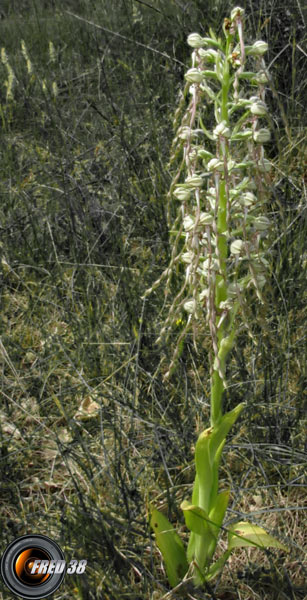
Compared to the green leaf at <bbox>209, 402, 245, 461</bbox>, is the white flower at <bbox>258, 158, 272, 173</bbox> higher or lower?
higher

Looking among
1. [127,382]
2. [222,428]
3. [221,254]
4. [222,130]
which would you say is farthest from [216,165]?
[127,382]

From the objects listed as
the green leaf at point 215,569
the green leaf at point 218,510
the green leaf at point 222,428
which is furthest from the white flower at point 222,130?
the green leaf at point 215,569

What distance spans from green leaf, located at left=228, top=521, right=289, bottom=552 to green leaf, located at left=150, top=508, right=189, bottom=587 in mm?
139

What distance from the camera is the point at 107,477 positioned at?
Result: 66.0 inches

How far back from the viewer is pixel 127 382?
6.63 feet

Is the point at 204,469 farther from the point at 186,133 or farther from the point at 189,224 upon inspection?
the point at 186,133

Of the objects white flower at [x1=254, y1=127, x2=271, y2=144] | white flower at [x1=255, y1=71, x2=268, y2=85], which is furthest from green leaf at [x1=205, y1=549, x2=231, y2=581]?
white flower at [x1=255, y1=71, x2=268, y2=85]

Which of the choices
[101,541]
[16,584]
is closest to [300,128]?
[101,541]

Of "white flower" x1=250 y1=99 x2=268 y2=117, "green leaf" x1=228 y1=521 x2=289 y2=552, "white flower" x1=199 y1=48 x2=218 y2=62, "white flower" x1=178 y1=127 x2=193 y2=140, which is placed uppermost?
"white flower" x1=199 y1=48 x2=218 y2=62

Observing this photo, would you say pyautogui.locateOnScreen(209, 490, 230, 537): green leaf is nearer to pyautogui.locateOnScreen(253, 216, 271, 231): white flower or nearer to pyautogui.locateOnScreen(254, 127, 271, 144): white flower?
pyautogui.locateOnScreen(253, 216, 271, 231): white flower

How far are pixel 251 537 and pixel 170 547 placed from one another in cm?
20

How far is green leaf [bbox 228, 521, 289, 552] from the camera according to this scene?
1.33m

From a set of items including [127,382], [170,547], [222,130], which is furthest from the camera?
[127,382]

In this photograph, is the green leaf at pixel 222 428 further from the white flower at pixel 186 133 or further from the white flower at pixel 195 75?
the white flower at pixel 195 75
